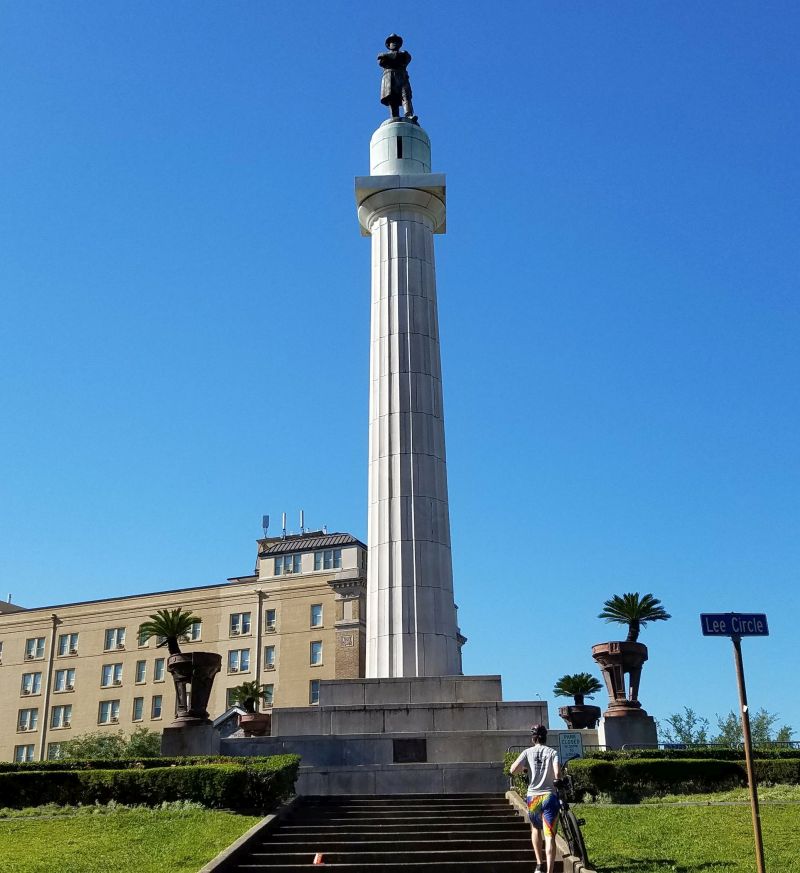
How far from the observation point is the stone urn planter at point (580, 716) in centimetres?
3559

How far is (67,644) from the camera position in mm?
74125

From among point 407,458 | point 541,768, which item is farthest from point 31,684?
point 541,768

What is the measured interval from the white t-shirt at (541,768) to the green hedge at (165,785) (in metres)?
7.98

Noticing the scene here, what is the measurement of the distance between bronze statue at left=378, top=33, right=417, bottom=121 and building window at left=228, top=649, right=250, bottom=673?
44059 millimetres

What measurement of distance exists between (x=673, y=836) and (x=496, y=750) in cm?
835

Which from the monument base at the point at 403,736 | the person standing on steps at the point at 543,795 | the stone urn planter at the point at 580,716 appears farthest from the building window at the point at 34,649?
the person standing on steps at the point at 543,795

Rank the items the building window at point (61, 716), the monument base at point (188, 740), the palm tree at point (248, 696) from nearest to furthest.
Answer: the monument base at point (188, 740) → the palm tree at point (248, 696) → the building window at point (61, 716)

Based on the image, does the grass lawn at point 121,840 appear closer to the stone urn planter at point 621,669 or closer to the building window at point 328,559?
the stone urn planter at point 621,669

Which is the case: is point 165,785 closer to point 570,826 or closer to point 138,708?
point 570,826

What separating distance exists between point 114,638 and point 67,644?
4.11 meters

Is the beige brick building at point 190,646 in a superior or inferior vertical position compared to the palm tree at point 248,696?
superior

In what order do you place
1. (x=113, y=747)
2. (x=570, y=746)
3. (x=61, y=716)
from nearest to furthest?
(x=570, y=746) < (x=113, y=747) < (x=61, y=716)

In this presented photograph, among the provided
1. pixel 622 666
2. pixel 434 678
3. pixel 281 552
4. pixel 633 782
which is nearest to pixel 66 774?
pixel 434 678

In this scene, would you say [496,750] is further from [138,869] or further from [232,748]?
[138,869]
